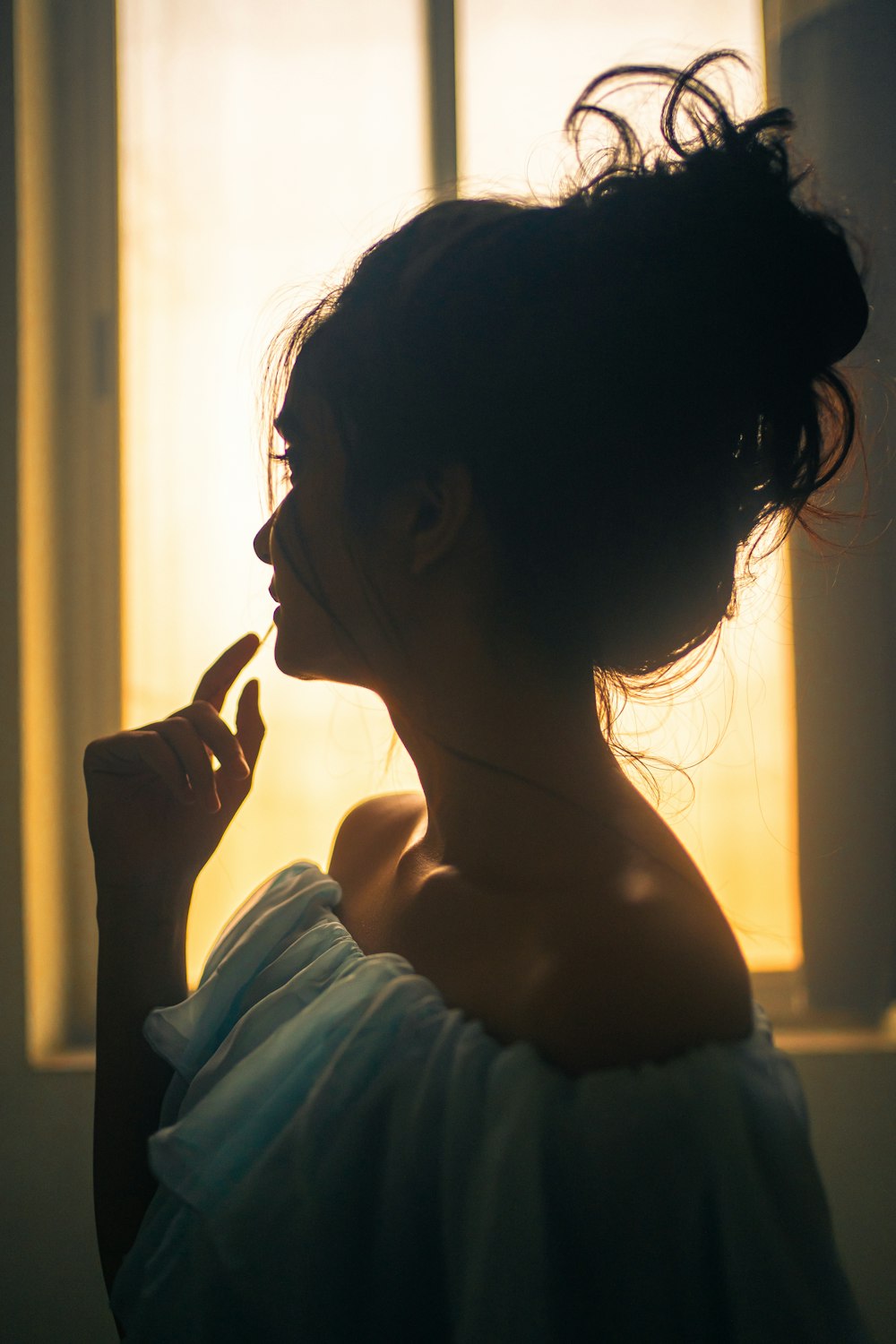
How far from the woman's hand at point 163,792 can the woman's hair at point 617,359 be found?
9.0 inches

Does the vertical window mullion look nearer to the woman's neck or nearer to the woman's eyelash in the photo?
the woman's eyelash

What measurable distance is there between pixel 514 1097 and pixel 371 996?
12 centimetres

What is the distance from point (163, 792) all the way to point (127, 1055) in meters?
0.20

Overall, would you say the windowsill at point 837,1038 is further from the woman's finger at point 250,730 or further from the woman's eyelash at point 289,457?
the woman's eyelash at point 289,457

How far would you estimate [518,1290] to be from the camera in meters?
0.40

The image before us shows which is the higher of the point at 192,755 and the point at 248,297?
the point at 248,297

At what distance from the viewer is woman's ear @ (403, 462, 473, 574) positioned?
21.0 inches

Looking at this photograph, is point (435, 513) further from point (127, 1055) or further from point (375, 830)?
point (127, 1055)

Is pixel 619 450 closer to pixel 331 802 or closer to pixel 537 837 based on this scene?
pixel 537 837

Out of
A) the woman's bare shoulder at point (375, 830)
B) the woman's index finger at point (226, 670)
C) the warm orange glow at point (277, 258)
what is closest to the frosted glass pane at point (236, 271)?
the warm orange glow at point (277, 258)

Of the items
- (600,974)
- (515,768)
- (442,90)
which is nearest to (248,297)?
(442,90)

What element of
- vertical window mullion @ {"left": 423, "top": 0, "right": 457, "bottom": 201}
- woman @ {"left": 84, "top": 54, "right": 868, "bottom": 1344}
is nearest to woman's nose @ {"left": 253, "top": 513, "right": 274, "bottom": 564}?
woman @ {"left": 84, "top": 54, "right": 868, "bottom": 1344}

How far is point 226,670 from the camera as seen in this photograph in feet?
2.31

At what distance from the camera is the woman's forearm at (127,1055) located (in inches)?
24.0
